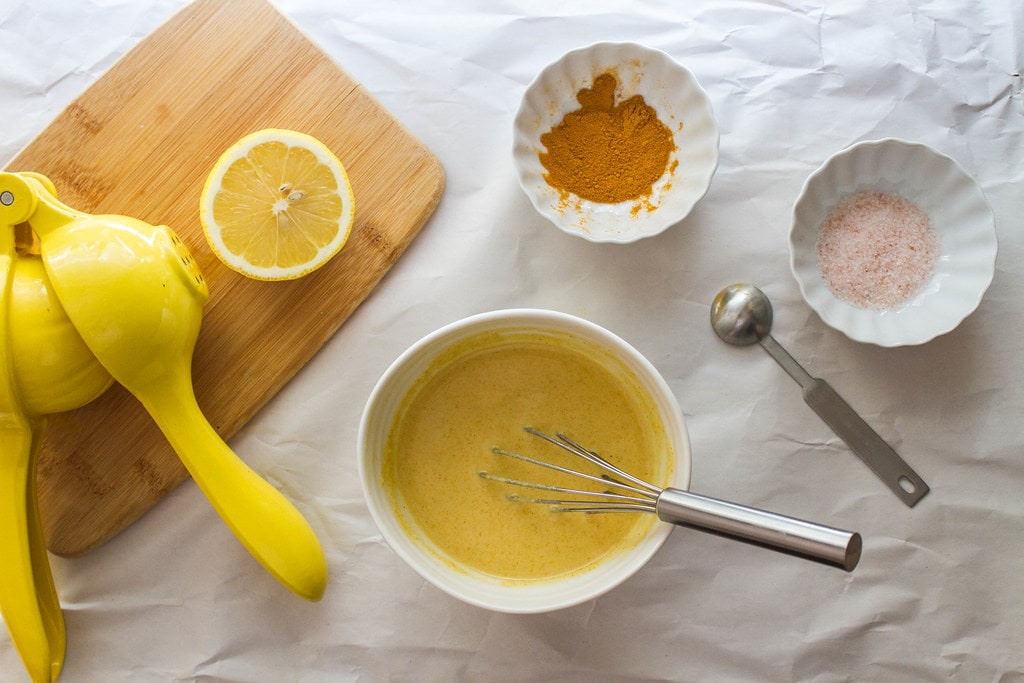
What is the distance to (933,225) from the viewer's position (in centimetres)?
108

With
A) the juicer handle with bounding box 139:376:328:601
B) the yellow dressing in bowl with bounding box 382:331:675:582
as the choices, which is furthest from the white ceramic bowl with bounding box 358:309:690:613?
the juicer handle with bounding box 139:376:328:601

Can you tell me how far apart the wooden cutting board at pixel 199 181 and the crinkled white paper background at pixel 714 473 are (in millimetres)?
47

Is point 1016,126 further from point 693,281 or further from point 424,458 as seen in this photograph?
point 424,458

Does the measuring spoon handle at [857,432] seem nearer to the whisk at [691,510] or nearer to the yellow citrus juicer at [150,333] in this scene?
the whisk at [691,510]

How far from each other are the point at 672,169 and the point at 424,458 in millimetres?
531

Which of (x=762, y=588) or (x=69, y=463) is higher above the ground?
(x=69, y=463)

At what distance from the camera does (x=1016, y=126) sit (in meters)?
1.11

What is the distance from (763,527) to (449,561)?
418mm

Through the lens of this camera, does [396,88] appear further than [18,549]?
Yes

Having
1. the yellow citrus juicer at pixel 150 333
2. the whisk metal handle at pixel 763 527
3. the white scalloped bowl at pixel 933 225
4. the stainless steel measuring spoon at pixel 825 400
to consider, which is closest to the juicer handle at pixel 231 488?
the yellow citrus juicer at pixel 150 333

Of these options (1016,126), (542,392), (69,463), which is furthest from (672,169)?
(69,463)

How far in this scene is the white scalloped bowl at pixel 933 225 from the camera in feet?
3.41

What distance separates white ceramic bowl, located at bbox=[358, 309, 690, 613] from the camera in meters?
0.94

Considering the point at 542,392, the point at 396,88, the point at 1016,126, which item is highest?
the point at 396,88
